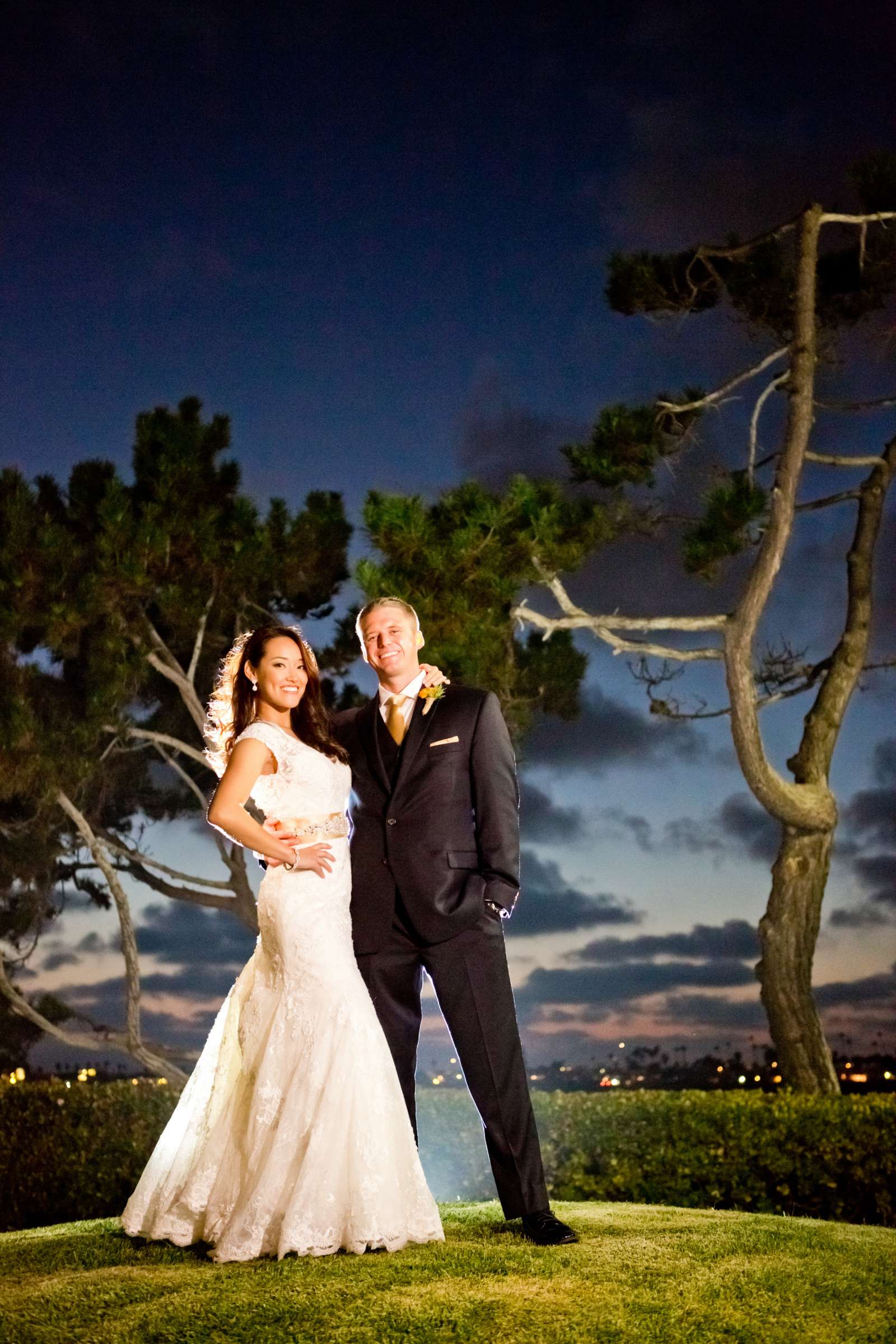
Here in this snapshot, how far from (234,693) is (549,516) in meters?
3.72

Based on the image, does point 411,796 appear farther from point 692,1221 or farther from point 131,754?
point 131,754

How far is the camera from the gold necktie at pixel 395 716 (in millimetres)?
4438

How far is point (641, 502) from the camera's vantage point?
8.54 metres

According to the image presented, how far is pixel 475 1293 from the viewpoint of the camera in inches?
128

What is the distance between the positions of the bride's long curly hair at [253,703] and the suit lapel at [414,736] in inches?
8.1

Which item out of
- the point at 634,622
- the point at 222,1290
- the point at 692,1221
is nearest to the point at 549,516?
the point at 634,622

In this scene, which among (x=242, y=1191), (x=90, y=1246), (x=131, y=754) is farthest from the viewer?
(x=131, y=754)

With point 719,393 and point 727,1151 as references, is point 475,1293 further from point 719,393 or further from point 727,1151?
point 719,393

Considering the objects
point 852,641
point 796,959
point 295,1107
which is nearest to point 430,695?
point 295,1107

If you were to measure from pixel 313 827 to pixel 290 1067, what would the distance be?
29.5 inches

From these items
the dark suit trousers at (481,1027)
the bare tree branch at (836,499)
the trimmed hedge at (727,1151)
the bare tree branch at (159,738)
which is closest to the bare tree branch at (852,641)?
the bare tree branch at (836,499)

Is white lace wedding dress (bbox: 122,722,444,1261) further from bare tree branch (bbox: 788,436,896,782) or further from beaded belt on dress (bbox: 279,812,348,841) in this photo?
bare tree branch (bbox: 788,436,896,782)

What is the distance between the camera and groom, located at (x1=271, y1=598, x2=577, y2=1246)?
4105 mm

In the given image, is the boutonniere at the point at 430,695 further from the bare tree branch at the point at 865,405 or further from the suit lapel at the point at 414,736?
the bare tree branch at the point at 865,405
